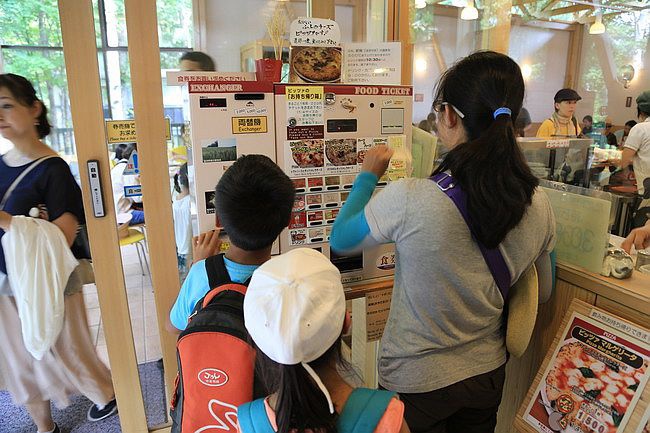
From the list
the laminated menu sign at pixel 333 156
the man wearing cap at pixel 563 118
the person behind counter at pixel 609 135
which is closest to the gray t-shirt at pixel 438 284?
the laminated menu sign at pixel 333 156

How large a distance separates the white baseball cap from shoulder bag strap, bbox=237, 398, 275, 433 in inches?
4.9

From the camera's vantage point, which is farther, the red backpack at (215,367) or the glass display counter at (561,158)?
the glass display counter at (561,158)

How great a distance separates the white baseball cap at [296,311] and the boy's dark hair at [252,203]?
1.07 feet

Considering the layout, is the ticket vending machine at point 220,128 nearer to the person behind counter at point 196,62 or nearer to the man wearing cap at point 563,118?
the person behind counter at point 196,62

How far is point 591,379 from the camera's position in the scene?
1.23 meters

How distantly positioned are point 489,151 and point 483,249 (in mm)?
227

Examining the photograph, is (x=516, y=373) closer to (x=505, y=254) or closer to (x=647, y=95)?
(x=505, y=254)

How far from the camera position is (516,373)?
1621 mm

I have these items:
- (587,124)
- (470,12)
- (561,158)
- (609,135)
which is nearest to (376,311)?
(561,158)

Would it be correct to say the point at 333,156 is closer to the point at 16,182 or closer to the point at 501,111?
the point at 501,111

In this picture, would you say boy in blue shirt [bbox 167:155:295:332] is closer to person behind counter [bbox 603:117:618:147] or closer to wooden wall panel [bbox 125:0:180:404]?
wooden wall panel [bbox 125:0:180:404]

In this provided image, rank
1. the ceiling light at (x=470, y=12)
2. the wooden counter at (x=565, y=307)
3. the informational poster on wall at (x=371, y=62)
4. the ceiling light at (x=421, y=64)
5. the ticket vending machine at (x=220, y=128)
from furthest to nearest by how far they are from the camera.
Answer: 1. the ceiling light at (x=421, y=64)
2. the ceiling light at (x=470, y=12)
3. the informational poster on wall at (x=371, y=62)
4. the ticket vending machine at (x=220, y=128)
5. the wooden counter at (x=565, y=307)

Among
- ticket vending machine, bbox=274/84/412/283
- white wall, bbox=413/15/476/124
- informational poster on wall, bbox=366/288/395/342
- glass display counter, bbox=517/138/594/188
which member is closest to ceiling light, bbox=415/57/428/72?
white wall, bbox=413/15/476/124

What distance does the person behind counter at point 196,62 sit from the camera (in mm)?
1714
